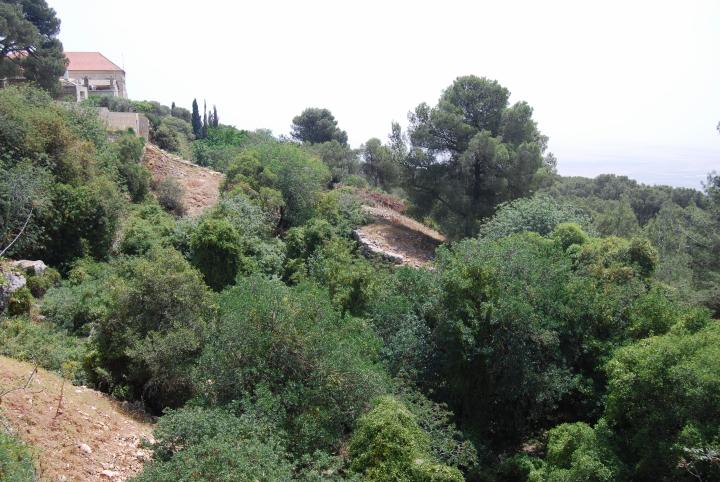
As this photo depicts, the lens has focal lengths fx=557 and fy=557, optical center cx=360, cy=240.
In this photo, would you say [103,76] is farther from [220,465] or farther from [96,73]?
[220,465]

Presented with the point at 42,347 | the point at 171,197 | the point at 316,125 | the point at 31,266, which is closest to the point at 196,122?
the point at 316,125

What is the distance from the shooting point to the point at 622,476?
9812 mm

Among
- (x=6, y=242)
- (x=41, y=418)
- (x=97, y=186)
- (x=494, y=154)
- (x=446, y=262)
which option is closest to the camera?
(x=41, y=418)

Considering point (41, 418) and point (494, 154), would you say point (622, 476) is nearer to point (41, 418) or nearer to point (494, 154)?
point (41, 418)

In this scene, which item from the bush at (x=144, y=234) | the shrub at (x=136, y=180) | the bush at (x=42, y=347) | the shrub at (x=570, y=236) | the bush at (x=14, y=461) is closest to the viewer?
the bush at (x=14, y=461)

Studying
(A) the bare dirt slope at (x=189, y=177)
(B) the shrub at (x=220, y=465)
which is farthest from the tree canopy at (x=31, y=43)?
(B) the shrub at (x=220, y=465)

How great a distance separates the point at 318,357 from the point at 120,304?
473 centimetres

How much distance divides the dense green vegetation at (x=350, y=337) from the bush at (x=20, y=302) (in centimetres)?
6

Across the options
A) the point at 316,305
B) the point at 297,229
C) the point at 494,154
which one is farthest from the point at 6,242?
the point at 494,154

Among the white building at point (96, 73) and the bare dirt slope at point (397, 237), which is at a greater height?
the white building at point (96, 73)

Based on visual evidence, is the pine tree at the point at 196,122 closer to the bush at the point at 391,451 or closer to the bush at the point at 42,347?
the bush at the point at 42,347

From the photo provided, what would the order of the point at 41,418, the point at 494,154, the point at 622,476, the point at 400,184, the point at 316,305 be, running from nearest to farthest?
the point at 41,418
the point at 622,476
the point at 316,305
the point at 494,154
the point at 400,184

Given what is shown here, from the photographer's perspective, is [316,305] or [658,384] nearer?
[658,384]

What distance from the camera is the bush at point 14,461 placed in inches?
255
